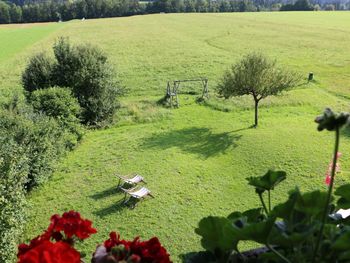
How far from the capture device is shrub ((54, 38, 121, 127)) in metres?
26.9

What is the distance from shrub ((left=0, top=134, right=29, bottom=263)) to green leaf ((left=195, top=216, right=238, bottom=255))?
1097cm

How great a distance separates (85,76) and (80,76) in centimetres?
34

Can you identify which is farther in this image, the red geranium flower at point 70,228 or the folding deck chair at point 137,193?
the folding deck chair at point 137,193

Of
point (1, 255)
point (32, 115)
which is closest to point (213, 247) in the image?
point (1, 255)

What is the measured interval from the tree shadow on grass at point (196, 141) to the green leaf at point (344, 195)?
18027 millimetres

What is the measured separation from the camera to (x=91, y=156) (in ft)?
71.1

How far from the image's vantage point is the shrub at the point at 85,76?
26.9 m

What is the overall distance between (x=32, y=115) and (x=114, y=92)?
10289 mm

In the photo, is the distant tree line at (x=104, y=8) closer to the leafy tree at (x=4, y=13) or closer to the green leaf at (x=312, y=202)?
the leafy tree at (x=4, y=13)

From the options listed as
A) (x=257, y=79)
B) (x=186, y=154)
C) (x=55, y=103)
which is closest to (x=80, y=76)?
(x=55, y=103)

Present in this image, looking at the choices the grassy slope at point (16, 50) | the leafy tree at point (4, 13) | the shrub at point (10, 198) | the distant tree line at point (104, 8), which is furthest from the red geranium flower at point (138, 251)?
the leafy tree at point (4, 13)

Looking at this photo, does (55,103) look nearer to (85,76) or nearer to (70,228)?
(85,76)

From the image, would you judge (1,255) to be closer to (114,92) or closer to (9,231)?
(9,231)

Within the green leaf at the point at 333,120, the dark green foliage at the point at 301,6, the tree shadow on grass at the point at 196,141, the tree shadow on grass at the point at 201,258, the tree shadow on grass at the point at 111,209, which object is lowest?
the tree shadow on grass at the point at 111,209
